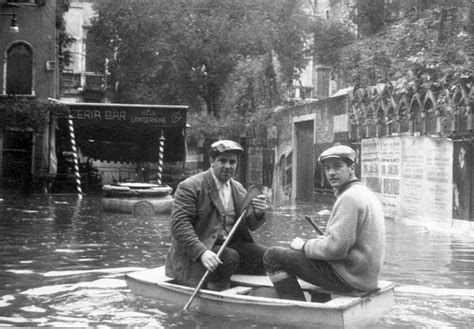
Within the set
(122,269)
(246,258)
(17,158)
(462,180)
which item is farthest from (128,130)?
(246,258)

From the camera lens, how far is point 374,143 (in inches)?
744

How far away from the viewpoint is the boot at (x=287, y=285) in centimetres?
649

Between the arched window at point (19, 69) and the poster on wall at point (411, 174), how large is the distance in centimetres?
1655

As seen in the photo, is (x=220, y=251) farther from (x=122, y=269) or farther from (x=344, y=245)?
(x=122, y=269)

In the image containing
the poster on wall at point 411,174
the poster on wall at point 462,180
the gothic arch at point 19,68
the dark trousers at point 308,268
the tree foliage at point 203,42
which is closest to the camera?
the dark trousers at point 308,268

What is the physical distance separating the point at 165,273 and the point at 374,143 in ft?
40.3

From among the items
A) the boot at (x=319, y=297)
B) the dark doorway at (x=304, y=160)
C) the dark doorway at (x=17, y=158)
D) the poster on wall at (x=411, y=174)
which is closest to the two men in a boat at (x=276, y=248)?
the boot at (x=319, y=297)

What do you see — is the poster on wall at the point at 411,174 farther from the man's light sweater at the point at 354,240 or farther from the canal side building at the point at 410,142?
the man's light sweater at the point at 354,240

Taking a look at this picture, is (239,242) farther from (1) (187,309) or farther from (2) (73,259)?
(2) (73,259)

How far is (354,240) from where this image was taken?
589 centimetres

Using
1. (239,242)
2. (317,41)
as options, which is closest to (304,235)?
(239,242)

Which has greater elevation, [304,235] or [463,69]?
[463,69]

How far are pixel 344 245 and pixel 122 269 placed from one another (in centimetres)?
465

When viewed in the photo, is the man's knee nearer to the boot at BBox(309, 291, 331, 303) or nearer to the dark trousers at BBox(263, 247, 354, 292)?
the dark trousers at BBox(263, 247, 354, 292)
